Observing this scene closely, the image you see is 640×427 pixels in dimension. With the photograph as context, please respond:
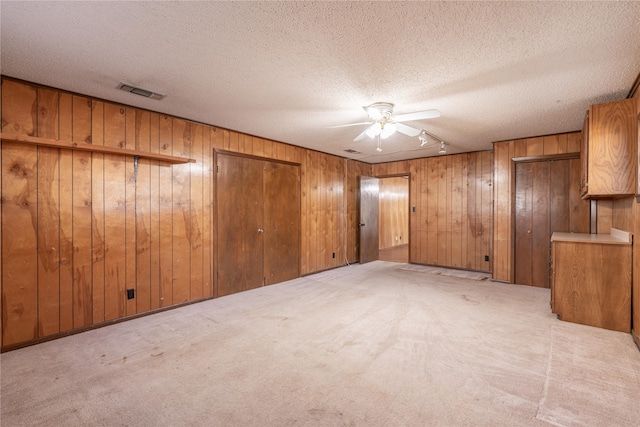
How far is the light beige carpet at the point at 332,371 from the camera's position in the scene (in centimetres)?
176

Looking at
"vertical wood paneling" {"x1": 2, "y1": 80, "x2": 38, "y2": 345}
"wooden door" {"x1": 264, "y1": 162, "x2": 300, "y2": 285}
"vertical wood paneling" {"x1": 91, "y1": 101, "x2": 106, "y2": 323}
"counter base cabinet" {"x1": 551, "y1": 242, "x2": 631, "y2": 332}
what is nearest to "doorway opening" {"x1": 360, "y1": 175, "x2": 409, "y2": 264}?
"wooden door" {"x1": 264, "y1": 162, "x2": 300, "y2": 285}

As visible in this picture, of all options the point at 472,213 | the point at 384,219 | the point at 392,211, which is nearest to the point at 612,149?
the point at 472,213

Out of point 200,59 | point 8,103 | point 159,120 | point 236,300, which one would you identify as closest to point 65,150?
point 8,103

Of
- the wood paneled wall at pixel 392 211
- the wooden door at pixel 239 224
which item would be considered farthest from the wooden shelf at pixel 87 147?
the wood paneled wall at pixel 392 211

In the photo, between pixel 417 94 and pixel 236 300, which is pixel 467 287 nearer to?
pixel 417 94

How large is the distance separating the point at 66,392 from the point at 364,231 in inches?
221

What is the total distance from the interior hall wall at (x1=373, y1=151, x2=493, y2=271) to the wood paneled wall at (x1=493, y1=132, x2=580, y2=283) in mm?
633

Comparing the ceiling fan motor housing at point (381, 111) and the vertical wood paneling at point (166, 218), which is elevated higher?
the ceiling fan motor housing at point (381, 111)

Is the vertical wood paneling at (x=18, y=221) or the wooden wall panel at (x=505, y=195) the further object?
the wooden wall panel at (x=505, y=195)

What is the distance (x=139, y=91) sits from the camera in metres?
2.92

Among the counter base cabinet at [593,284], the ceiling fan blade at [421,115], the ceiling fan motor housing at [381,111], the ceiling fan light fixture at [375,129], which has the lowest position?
the counter base cabinet at [593,284]

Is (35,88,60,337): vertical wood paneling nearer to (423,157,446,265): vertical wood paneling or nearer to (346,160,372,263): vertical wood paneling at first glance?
(346,160,372,263): vertical wood paneling

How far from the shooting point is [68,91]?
9.58ft

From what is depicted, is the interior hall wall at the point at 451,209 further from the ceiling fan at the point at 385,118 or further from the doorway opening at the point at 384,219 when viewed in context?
the ceiling fan at the point at 385,118
